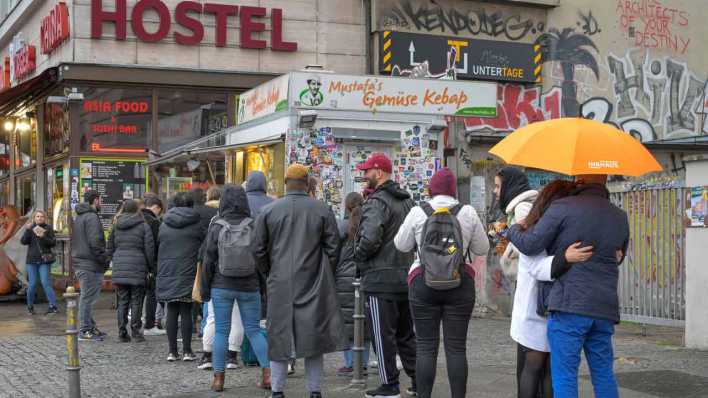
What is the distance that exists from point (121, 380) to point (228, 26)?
402 inches

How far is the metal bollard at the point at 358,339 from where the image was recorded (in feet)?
26.8

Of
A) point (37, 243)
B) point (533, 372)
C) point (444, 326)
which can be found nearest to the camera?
point (533, 372)

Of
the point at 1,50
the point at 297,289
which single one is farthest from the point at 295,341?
the point at 1,50

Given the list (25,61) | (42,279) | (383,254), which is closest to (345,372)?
(383,254)

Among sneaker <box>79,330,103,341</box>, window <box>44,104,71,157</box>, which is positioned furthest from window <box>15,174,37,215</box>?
sneaker <box>79,330,103,341</box>

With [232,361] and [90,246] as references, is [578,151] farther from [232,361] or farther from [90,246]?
[90,246]

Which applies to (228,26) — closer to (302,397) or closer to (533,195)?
(302,397)

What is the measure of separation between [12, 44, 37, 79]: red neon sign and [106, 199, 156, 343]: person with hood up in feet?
32.3

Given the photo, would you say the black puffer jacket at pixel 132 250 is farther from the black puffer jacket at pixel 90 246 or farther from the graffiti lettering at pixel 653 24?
the graffiti lettering at pixel 653 24

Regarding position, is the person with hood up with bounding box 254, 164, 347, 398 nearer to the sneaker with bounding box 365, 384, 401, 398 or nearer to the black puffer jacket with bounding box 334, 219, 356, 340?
the sneaker with bounding box 365, 384, 401, 398

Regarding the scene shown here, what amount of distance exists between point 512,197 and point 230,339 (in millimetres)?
3450

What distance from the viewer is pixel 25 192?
22.1m

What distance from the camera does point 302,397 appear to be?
8094 mm

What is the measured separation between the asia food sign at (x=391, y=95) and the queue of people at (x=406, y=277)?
3.37m
